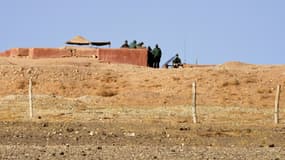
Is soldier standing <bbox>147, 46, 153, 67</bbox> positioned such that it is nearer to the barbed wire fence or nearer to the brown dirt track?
the brown dirt track

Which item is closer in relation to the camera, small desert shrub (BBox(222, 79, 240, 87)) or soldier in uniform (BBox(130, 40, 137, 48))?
small desert shrub (BBox(222, 79, 240, 87))

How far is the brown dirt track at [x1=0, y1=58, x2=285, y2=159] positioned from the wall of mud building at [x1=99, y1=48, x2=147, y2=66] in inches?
43.3

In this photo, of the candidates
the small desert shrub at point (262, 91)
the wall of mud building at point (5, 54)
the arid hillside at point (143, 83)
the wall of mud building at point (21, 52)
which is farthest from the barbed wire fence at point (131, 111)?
the wall of mud building at point (5, 54)

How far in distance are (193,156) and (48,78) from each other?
90.5 feet

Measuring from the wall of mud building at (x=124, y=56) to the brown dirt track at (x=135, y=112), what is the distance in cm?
110

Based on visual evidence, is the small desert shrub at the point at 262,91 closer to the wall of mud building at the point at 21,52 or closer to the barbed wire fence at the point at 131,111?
the barbed wire fence at the point at 131,111

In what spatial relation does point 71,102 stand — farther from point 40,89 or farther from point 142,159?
point 142,159

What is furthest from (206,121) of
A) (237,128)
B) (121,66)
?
(121,66)

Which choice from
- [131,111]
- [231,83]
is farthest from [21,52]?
[131,111]

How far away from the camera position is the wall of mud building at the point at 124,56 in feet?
169

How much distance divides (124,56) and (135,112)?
838 inches

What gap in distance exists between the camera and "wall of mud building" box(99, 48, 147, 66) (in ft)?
169

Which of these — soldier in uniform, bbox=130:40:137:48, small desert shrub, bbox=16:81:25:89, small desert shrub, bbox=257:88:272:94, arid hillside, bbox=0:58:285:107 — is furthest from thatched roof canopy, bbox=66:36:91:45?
small desert shrub, bbox=257:88:272:94

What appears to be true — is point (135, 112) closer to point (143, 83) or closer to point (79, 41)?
point (143, 83)
